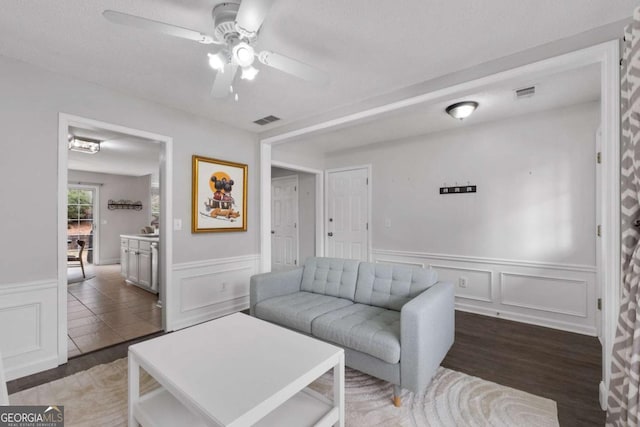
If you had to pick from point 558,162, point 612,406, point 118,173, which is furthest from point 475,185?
point 118,173

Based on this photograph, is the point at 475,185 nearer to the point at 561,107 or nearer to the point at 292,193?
the point at 561,107

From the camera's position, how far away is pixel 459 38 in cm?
195

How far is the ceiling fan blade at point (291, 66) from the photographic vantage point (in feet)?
5.52

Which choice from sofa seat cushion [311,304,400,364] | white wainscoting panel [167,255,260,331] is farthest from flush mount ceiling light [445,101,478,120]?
white wainscoting panel [167,255,260,331]

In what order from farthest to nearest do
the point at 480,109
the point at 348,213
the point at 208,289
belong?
the point at 348,213 < the point at 208,289 < the point at 480,109

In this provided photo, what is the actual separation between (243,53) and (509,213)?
10.9 ft

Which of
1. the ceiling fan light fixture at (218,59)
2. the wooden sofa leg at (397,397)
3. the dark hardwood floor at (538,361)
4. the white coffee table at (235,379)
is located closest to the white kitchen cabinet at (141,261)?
the white coffee table at (235,379)

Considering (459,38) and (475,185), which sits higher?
(459,38)

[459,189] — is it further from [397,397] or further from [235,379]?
[235,379]

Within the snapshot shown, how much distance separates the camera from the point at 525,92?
271 centimetres

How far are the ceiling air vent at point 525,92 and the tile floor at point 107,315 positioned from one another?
4250 mm

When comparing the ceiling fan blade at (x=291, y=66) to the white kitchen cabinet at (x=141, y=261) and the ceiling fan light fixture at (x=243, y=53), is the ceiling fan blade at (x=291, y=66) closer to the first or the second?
the ceiling fan light fixture at (x=243, y=53)

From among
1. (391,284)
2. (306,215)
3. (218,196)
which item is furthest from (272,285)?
(306,215)

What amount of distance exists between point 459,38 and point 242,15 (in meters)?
1.42
